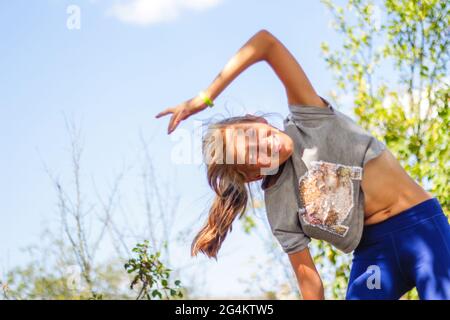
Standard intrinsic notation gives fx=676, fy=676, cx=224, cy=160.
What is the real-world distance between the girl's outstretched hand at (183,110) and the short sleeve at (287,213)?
1.50ft

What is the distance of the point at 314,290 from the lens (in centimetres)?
223

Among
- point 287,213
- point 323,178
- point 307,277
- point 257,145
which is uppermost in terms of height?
point 257,145

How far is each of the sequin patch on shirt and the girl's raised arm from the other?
0.22 metres

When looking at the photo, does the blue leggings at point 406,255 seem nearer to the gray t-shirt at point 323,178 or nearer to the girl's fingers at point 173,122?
the gray t-shirt at point 323,178

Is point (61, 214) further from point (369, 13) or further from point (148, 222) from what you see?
point (369, 13)

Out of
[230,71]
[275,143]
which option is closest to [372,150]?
[275,143]

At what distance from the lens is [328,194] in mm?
2184

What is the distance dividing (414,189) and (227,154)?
0.62m

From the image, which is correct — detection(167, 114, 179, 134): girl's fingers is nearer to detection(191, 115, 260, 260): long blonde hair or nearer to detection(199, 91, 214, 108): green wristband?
detection(199, 91, 214, 108): green wristband

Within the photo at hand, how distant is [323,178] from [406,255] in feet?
1.17

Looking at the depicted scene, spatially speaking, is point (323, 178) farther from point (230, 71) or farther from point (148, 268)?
point (148, 268)

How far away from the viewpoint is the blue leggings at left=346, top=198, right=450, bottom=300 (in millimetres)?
2086
